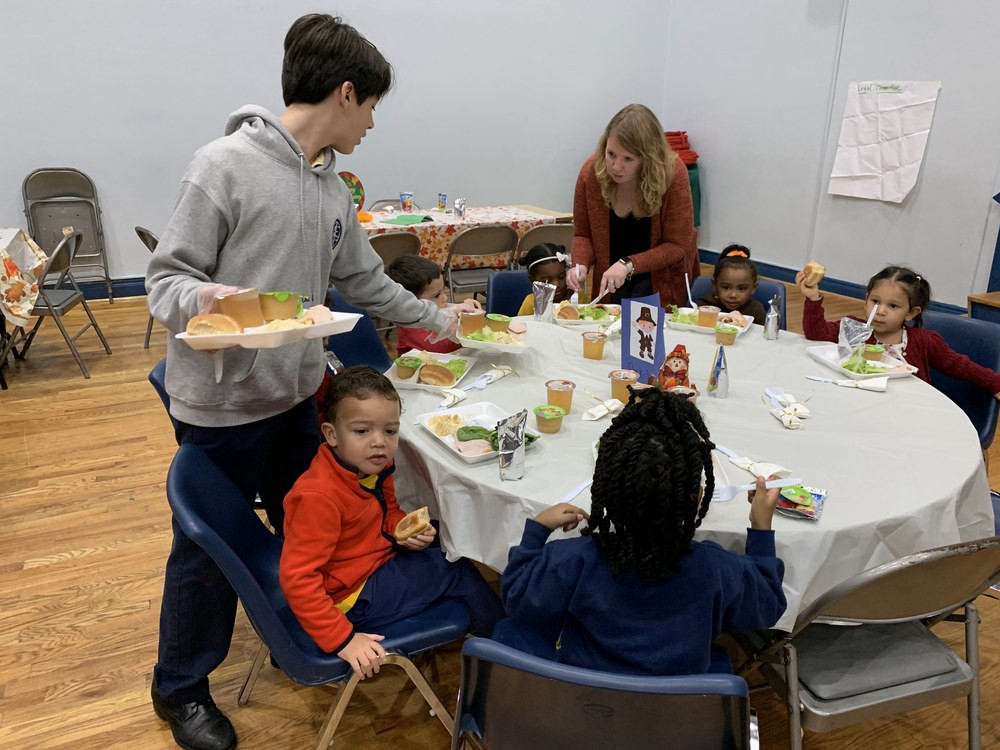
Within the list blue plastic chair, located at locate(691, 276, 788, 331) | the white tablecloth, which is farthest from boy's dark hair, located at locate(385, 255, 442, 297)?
blue plastic chair, located at locate(691, 276, 788, 331)

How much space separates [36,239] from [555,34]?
200 inches

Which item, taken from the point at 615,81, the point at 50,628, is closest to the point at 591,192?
the point at 50,628

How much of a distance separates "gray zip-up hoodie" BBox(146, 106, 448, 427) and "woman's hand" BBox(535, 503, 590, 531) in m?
0.70

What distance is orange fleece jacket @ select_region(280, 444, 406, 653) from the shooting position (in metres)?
1.52

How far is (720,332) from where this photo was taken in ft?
8.13

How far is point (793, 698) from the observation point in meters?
1.41

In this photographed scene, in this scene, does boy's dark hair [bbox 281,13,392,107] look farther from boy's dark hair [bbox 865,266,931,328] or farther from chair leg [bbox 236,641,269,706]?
boy's dark hair [bbox 865,266,931,328]

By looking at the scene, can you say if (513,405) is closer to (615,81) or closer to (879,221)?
(879,221)

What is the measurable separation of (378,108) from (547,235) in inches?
102

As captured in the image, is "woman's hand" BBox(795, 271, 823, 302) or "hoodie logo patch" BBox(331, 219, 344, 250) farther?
"woman's hand" BBox(795, 271, 823, 302)

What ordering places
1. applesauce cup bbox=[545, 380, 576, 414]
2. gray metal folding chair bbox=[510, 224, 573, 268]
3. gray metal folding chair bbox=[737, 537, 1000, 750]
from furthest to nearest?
gray metal folding chair bbox=[510, 224, 573, 268] < applesauce cup bbox=[545, 380, 576, 414] < gray metal folding chair bbox=[737, 537, 1000, 750]

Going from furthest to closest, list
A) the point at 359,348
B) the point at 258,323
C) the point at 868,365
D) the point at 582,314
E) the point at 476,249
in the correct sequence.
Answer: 1. the point at 476,249
2. the point at 582,314
3. the point at 359,348
4. the point at 868,365
5. the point at 258,323

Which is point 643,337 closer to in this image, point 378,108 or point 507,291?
point 507,291

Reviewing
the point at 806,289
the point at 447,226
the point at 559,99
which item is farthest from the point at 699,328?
the point at 559,99
